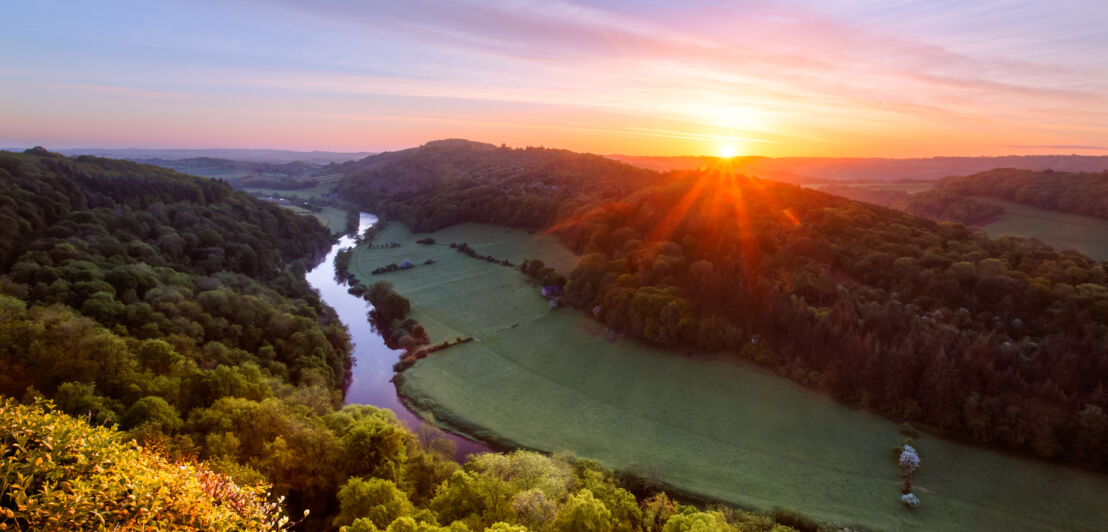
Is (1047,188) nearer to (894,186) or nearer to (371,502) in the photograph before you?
(894,186)

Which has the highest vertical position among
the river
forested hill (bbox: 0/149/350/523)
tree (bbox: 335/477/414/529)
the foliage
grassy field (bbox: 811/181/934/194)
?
grassy field (bbox: 811/181/934/194)

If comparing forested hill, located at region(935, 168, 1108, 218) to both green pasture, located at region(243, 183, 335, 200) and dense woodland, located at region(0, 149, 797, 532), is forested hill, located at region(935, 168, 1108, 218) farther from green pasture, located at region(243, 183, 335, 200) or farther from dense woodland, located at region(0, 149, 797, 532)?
green pasture, located at region(243, 183, 335, 200)

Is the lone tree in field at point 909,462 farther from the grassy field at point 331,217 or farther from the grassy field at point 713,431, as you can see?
the grassy field at point 331,217

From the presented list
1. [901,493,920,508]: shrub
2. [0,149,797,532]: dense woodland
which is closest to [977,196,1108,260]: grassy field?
[901,493,920,508]: shrub

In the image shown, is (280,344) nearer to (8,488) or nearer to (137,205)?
(8,488)

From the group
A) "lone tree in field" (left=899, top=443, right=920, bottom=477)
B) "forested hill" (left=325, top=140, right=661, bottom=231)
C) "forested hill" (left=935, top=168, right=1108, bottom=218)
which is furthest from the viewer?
"forested hill" (left=325, top=140, right=661, bottom=231)

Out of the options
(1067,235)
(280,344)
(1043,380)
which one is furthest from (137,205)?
(1067,235)
